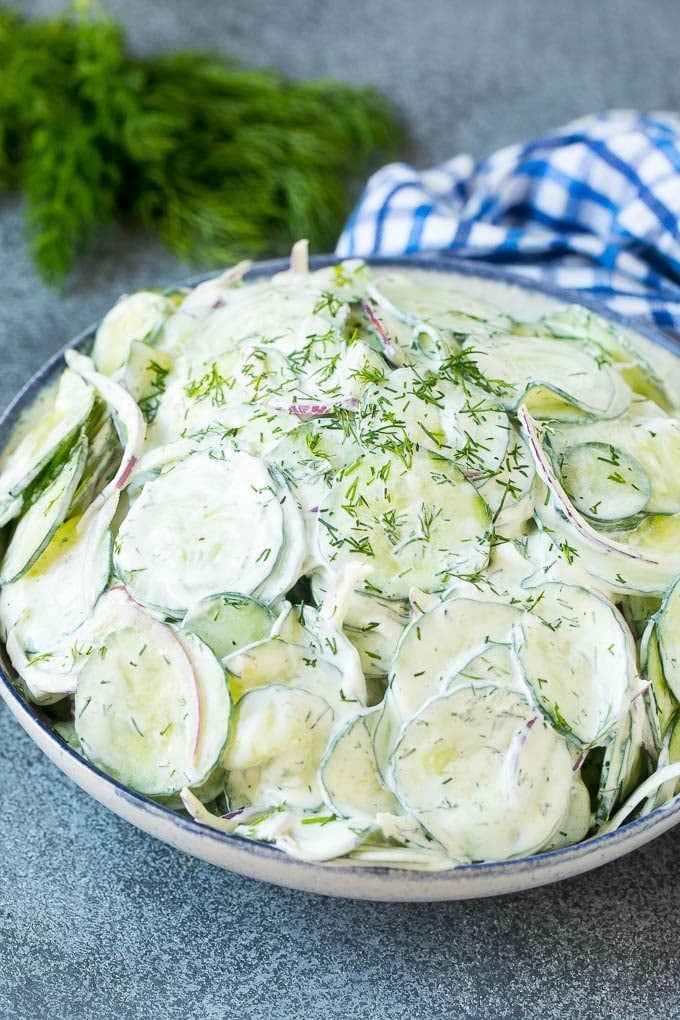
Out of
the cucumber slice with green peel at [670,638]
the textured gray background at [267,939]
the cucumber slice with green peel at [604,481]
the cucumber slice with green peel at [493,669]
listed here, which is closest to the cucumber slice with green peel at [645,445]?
the cucumber slice with green peel at [604,481]

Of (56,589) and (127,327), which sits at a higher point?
(127,327)

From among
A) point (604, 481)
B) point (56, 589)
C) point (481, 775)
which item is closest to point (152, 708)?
point (56, 589)

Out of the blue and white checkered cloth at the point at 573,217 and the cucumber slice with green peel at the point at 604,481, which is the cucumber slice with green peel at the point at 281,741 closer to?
A: the cucumber slice with green peel at the point at 604,481

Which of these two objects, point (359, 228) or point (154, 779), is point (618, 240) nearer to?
point (359, 228)

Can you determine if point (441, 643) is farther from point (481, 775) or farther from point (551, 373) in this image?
point (551, 373)

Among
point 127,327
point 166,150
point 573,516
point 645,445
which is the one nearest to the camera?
point 573,516

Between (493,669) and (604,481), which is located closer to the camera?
(493,669)

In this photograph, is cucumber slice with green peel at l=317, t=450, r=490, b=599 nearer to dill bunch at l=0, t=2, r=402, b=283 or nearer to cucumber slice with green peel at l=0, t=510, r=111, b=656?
cucumber slice with green peel at l=0, t=510, r=111, b=656

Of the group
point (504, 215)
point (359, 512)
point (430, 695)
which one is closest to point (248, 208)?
point (504, 215)
